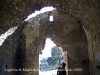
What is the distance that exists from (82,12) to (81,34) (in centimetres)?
225

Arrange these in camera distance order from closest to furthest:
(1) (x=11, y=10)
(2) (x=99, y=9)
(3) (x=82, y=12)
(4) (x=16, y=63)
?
(2) (x=99, y=9) → (1) (x=11, y=10) → (3) (x=82, y=12) → (4) (x=16, y=63)

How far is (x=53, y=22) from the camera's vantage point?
235 inches

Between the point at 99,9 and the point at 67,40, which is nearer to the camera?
the point at 99,9

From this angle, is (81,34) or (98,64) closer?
(98,64)

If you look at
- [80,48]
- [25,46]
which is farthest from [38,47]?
[80,48]

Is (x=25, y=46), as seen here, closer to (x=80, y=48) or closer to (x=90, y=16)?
(x=80, y=48)

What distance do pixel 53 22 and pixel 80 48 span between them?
4.77 ft

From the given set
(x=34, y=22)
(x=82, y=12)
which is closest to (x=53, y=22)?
(x=34, y=22)

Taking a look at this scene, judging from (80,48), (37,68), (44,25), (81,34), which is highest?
(44,25)

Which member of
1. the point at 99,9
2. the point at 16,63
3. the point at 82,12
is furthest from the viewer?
the point at 16,63

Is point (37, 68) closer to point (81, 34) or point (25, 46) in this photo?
point (25, 46)

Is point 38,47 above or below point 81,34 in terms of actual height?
below

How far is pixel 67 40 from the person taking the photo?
5820 mm

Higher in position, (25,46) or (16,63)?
(25,46)
